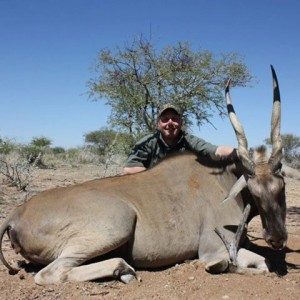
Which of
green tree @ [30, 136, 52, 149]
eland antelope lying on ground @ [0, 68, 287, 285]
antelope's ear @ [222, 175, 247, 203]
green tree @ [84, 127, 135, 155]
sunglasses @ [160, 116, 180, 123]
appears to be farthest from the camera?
green tree @ [30, 136, 52, 149]

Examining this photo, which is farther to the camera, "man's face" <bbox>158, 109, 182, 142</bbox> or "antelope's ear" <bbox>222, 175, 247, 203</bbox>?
"man's face" <bbox>158, 109, 182, 142</bbox>

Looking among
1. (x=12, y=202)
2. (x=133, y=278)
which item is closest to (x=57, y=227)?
(x=133, y=278)

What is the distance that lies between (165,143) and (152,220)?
1.74 meters

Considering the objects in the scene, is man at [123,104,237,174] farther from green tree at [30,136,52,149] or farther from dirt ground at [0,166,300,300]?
green tree at [30,136,52,149]

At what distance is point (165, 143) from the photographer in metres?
6.05

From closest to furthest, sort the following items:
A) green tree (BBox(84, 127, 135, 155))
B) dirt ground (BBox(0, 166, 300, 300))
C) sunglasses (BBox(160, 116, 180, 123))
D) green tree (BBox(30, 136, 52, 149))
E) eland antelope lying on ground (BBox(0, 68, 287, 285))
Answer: dirt ground (BBox(0, 166, 300, 300))
eland antelope lying on ground (BBox(0, 68, 287, 285))
sunglasses (BBox(160, 116, 180, 123))
green tree (BBox(84, 127, 135, 155))
green tree (BBox(30, 136, 52, 149))

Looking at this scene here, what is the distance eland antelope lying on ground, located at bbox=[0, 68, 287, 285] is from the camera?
13.4 ft

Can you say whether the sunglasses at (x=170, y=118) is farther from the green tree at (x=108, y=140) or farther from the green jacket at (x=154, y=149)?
the green tree at (x=108, y=140)

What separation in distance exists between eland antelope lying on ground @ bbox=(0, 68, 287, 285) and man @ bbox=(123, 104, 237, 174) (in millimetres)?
973

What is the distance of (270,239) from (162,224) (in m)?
1.04

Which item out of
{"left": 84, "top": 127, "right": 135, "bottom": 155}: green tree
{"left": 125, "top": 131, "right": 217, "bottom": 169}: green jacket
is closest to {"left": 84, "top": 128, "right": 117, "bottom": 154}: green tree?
{"left": 84, "top": 127, "right": 135, "bottom": 155}: green tree

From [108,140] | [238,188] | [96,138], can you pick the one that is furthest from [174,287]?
[96,138]

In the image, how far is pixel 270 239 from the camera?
13.3 feet

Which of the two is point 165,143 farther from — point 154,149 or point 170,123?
point 170,123
